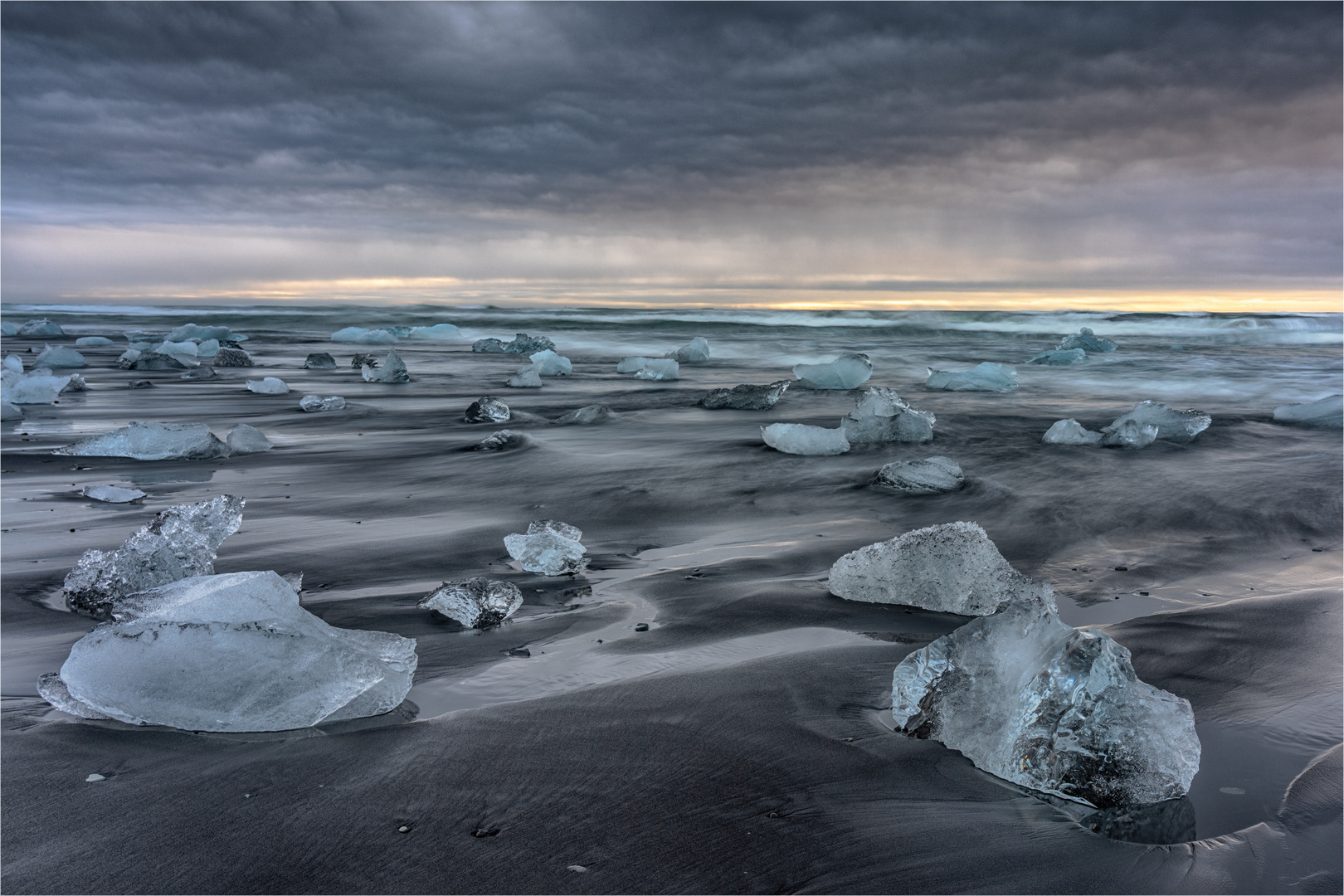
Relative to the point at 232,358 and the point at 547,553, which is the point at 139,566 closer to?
the point at 547,553

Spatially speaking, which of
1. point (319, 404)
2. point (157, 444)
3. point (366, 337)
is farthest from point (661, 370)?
point (366, 337)

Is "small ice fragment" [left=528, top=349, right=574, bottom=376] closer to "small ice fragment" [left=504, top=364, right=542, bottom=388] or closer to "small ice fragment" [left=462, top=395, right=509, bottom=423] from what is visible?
"small ice fragment" [left=504, top=364, right=542, bottom=388]

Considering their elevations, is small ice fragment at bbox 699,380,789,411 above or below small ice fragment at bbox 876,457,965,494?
above

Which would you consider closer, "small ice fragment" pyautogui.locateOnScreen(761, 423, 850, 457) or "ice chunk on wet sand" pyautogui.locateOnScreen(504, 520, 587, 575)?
"ice chunk on wet sand" pyautogui.locateOnScreen(504, 520, 587, 575)

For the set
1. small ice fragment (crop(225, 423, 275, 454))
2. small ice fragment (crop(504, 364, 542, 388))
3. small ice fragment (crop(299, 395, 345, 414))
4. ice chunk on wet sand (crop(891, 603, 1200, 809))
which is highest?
small ice fragment (crop(504, 364, 542, 388))

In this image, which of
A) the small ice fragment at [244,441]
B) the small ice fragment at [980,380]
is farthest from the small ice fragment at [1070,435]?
the small ice fragment at [244,441]

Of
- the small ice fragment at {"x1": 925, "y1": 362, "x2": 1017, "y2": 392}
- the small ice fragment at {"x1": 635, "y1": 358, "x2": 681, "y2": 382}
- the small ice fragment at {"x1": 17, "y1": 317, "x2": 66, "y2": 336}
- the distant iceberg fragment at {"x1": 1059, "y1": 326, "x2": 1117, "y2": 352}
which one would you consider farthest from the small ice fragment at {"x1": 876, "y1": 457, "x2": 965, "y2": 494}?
the small ice fragment at {"x1": 17, "y1": 317, "x2": 66, "y2": 336}

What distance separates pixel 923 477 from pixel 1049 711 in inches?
104

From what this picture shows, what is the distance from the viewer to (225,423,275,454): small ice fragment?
5215mm

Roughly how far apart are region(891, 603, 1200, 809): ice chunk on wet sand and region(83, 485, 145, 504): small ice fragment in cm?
373

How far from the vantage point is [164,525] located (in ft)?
8.87

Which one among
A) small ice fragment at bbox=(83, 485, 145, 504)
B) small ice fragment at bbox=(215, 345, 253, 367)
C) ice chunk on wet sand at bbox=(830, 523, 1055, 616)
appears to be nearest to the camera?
ice chunk on wet sand at bbox=(830, 523, 1055, 616)

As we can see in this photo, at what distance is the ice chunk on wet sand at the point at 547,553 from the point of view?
2.90 m

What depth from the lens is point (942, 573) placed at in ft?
8.52
